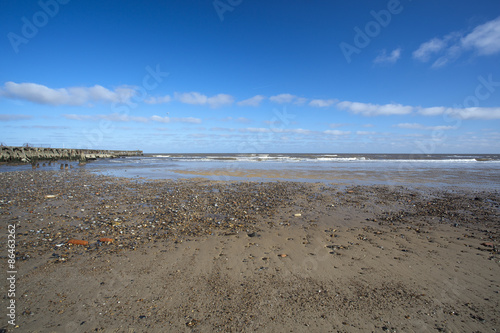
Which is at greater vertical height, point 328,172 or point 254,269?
point 328,172

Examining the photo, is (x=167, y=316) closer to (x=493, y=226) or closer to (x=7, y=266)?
(x=7, y=266)

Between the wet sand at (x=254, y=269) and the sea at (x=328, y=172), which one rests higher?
the sea at (x=328, y=172)

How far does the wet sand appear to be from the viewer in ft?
11.6

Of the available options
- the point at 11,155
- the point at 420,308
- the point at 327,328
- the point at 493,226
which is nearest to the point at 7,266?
the point at 327,328

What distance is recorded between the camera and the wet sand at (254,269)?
3.54m

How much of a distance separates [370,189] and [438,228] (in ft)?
24.2

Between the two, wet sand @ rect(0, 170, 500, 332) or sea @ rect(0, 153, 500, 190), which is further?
sea @ rect(0, 153, 500, 190)

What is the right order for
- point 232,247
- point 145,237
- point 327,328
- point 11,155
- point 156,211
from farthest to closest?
1. point 11,155
2. point 156,211
3. point 145,237
4. point 232,247
5. point 327,328

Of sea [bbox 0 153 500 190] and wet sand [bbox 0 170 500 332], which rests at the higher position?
sea [bbox 0 153 500 190]

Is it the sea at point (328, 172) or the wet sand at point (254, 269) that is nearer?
the wet sand at point (254, 269)

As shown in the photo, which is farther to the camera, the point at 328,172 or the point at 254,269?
the point at 328,172

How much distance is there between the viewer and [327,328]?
339cm

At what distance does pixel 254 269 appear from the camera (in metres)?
4.99

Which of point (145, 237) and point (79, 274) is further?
point (145, 237)
